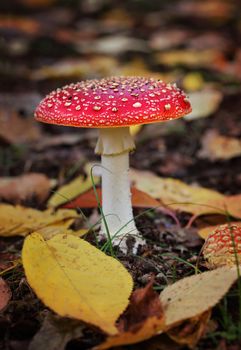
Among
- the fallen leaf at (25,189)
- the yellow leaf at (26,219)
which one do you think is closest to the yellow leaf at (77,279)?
the yellow leaf at (26,219)

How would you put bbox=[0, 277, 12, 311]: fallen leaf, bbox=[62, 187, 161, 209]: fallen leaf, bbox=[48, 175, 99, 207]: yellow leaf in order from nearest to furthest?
1. bbox=[0, 277, 12, 311]: fallen leaf
2. bbox=[62, 187, 161, 209]: fallen leaf
3. bbox=[48, 175, 99, 207]: yellow leaf

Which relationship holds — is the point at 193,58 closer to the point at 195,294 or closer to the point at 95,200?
the point at 95,200

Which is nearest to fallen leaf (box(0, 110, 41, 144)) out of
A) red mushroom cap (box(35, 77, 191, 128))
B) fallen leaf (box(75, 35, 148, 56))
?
red mushroom cap (box(35, 77, 191, 128))

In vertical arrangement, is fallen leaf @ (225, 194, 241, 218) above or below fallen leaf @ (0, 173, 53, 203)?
above

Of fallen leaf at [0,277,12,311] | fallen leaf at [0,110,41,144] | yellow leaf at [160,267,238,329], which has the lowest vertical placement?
fallen leaf at [0,110,41,144]

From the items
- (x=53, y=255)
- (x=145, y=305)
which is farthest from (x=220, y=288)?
(x=53, y=255)

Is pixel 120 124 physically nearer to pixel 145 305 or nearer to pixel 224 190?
pixel 145 305

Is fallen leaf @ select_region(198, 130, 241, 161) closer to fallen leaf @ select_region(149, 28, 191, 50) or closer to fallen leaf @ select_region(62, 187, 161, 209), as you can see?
fallen leaf @ select_region(62, 187, 161, 209)
